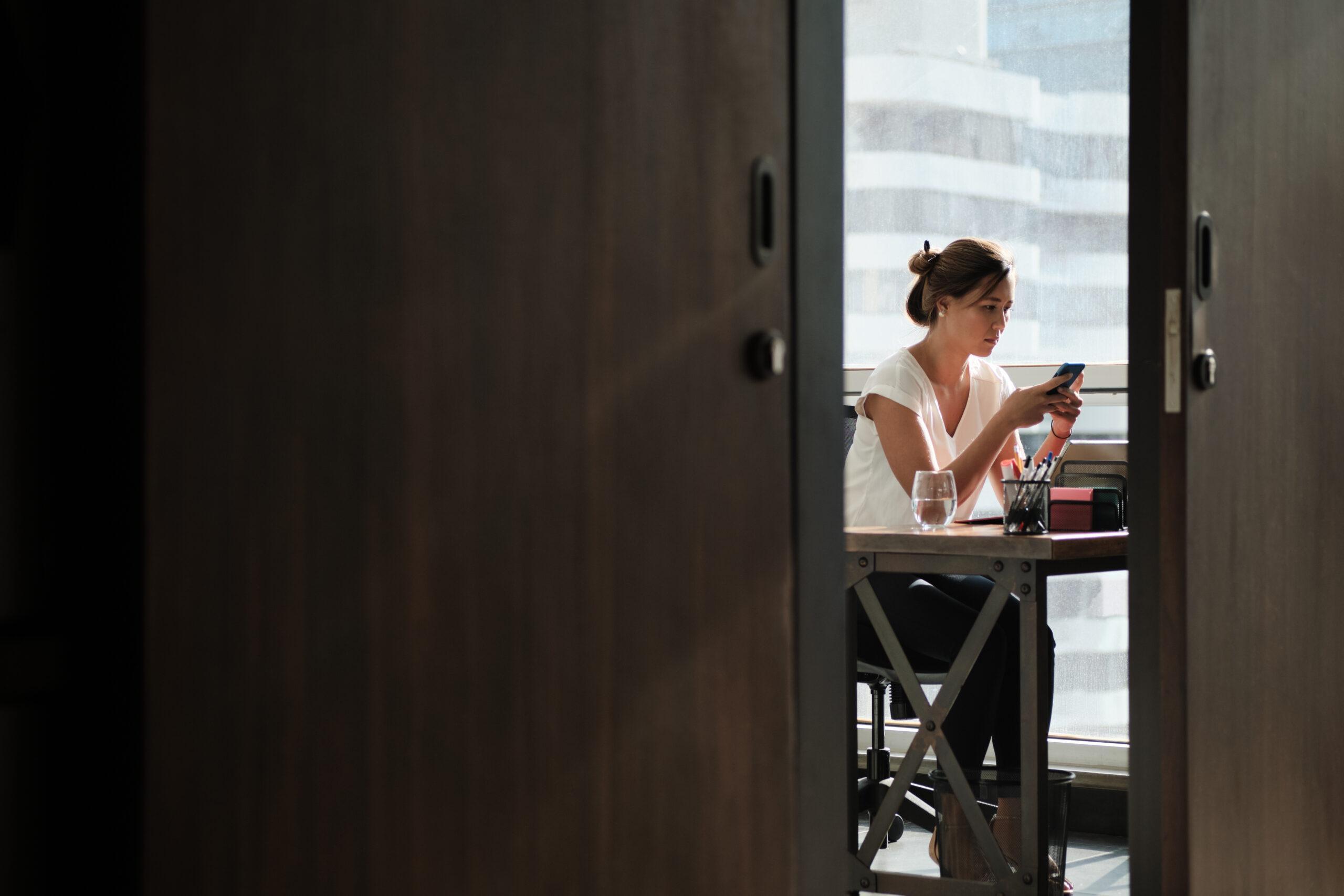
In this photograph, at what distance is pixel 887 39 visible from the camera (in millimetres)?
3512

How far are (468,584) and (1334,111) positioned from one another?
1442mm

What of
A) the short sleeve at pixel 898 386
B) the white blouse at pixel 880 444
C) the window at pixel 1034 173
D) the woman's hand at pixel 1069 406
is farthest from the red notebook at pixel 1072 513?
the window at pixel 1034 173

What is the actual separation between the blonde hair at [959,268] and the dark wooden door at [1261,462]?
47.4 inches

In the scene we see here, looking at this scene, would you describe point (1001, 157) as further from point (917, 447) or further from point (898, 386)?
point (917, 447)

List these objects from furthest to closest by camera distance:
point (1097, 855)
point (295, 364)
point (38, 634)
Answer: point (1097, 855), point (295, 364), point (38, 634)

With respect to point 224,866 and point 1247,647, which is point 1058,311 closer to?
point 1247,647

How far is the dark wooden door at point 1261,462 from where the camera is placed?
142 centimetres

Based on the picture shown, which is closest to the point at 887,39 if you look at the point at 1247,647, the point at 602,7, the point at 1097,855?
the point at 1097,855

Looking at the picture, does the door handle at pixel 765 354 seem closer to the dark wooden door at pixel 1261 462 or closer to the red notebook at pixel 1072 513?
the dark wooden door at pixel 1261 462

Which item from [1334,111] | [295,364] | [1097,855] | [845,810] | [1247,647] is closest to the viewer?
[295,364]

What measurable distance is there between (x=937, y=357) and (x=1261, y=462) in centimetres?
146

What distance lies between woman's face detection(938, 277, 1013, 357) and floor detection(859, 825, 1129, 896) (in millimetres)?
1131

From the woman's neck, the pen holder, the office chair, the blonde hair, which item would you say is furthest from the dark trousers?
the blonde hair

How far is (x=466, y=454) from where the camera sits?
0.84m
